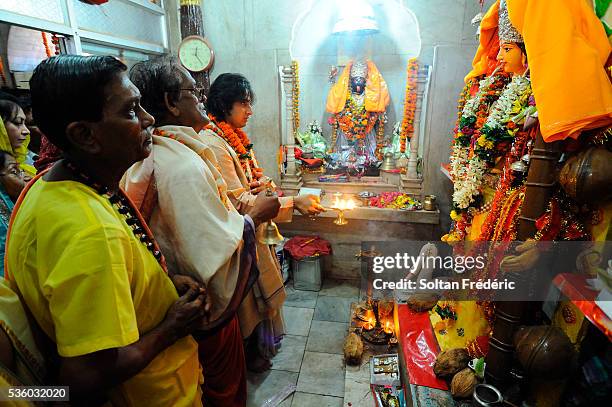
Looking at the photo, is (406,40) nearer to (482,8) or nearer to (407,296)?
(482,8)

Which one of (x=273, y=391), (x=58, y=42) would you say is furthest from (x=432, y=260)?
(x=58, y=42)

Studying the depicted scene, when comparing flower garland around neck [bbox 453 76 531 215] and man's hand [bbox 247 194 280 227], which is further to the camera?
flower garland around neck [bbox 453 76 531 215]

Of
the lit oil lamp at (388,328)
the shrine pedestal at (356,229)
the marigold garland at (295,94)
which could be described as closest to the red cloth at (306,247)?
the shrine pedestal at (356,229)

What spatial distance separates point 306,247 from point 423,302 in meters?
1.85

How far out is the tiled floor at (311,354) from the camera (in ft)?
9.32

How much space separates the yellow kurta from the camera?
32.8 inches

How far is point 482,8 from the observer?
3.91 metres

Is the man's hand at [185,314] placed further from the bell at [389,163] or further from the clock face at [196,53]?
the clock face at [196,53]

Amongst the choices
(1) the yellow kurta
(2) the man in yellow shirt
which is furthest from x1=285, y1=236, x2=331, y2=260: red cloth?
(1) the yellow kurta

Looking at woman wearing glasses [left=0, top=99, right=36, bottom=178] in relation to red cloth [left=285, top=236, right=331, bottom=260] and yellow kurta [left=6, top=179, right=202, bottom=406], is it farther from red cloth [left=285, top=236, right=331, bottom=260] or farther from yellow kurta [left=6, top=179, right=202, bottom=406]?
red cloth [left=285, top=236, right=331, bottom=260]

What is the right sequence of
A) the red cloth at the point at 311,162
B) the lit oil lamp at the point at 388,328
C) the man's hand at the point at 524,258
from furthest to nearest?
the red cloth at the point at 311,162, the lit oil lamp at the point at 388,328, the man's hand at the point at 524,258

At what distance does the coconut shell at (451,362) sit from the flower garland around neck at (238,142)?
2.15 meters

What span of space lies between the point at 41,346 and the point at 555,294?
2.43 meters

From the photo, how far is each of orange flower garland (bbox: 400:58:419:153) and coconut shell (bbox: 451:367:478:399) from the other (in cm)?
345
